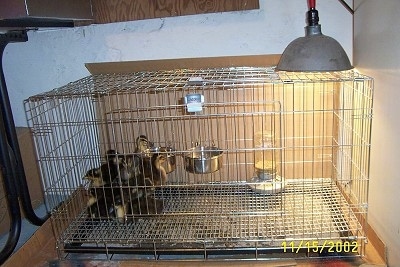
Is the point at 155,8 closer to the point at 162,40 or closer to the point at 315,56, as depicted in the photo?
the point at 162,40

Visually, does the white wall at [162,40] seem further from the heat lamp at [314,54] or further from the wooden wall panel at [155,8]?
the heat lamp at [314,54]

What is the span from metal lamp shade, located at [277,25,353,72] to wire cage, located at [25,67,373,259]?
72 millimetres

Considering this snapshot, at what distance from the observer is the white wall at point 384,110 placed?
1.08m

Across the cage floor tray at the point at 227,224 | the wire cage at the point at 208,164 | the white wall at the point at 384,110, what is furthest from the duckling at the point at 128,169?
the white wall at the point at 384,110

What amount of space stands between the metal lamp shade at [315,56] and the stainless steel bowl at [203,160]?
47cm

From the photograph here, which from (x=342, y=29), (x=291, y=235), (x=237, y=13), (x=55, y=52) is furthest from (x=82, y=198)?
(x=342, y=29)

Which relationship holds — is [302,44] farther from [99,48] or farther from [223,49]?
[99,48]

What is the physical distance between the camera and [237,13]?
4.82 feet

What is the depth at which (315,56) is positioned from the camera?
110 centimetres

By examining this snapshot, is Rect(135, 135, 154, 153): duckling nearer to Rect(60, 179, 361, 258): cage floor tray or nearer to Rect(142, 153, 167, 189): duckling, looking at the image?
Rect(142, 153, 167, 189): duckling

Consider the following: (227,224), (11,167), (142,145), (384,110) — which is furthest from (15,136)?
(384,110)
